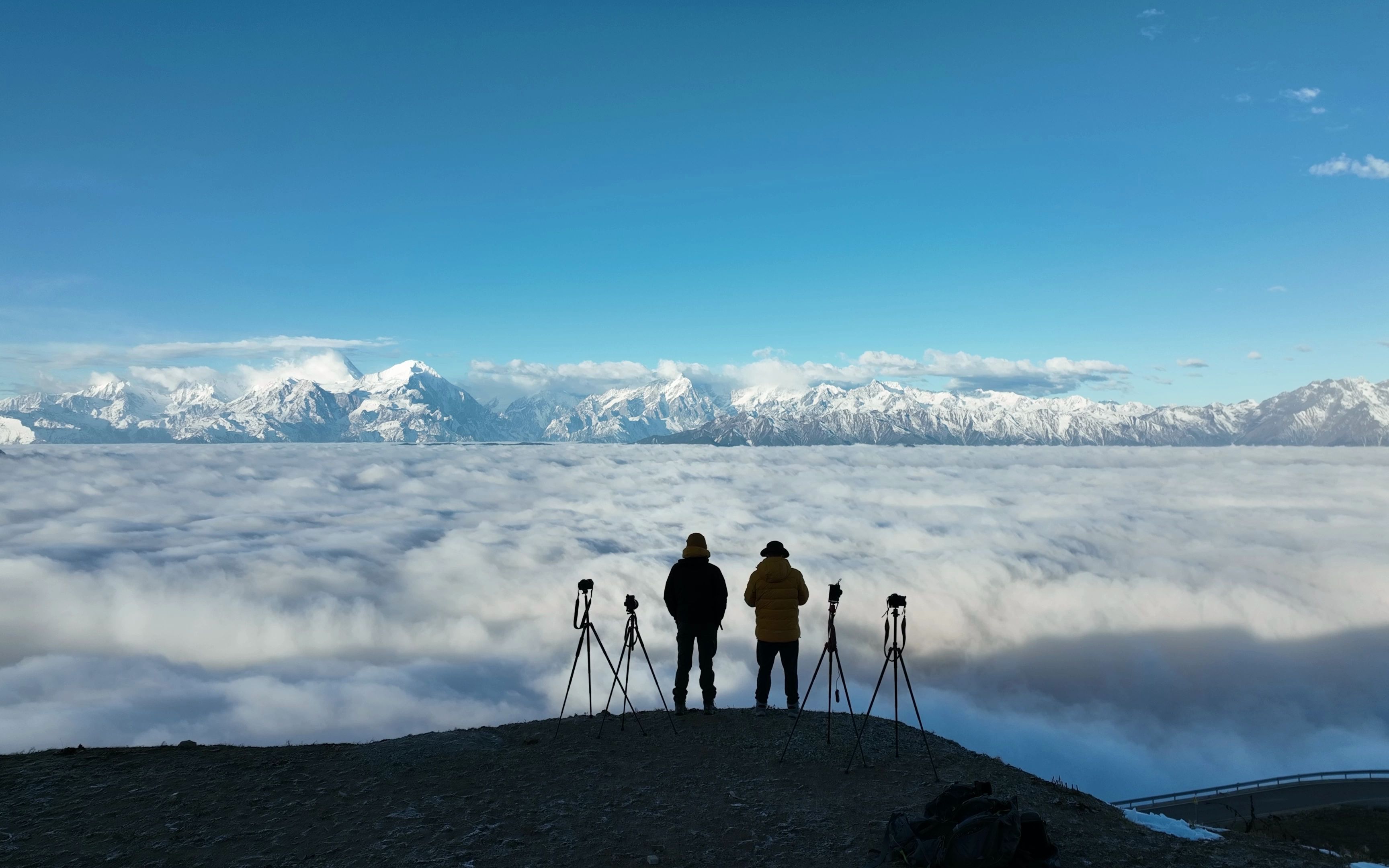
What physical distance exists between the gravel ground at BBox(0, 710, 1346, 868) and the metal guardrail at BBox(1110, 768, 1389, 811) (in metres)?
56.0

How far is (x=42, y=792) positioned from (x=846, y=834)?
36.3ft

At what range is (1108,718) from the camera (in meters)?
174

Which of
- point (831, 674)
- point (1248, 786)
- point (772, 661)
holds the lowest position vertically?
point (1248, 786)

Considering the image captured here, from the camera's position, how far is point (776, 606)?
41.2 ft

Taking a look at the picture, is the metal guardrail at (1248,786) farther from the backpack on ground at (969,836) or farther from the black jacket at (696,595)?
the backpack on ground at (969,836)

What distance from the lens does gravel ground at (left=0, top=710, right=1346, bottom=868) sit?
7.89 metres

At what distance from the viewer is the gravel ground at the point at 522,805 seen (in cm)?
789

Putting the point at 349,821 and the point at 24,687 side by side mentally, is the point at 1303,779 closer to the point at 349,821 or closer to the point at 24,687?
the point at 349,821

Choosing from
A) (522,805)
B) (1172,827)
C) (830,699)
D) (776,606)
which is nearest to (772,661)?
(776,606)

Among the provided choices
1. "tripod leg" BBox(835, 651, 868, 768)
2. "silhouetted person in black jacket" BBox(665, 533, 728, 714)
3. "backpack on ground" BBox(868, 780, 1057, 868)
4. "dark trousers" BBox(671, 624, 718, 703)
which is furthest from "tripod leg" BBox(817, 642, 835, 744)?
"backpack on ground" BBox(868, 780, 1057, 868)

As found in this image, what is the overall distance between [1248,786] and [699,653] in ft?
284

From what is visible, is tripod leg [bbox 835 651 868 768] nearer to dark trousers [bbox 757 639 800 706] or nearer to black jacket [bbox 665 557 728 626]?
dark trousers [bbox 757 639 800 706]

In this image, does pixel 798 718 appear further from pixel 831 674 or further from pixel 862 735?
pixel 862 735

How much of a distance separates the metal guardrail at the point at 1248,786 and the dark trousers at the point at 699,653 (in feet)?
183
